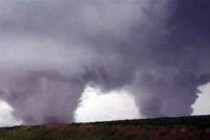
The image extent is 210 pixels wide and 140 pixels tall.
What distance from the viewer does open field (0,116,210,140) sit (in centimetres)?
6625

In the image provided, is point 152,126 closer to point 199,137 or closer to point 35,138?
point 199,137

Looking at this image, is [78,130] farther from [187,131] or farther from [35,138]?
[187,131]

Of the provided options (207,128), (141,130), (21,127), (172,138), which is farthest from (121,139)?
(21,127)

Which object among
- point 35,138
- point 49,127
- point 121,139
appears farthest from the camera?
point 49,127

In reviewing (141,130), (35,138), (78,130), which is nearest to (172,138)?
(141,130)

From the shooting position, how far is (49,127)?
85.4 meters

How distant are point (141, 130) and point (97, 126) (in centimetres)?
1056

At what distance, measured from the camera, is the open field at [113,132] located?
2608 inches

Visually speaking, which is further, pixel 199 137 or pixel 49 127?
pixel 49 127

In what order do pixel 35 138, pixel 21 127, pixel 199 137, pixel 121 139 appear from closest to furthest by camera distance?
pixel 199 137
pixel 121 139
pixel 35 138
pixel 21 127

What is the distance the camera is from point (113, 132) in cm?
7469

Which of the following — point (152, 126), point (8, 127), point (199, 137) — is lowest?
point (199, 137)

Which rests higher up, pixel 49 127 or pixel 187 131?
pixel 49 127

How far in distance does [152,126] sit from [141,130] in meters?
2.19
